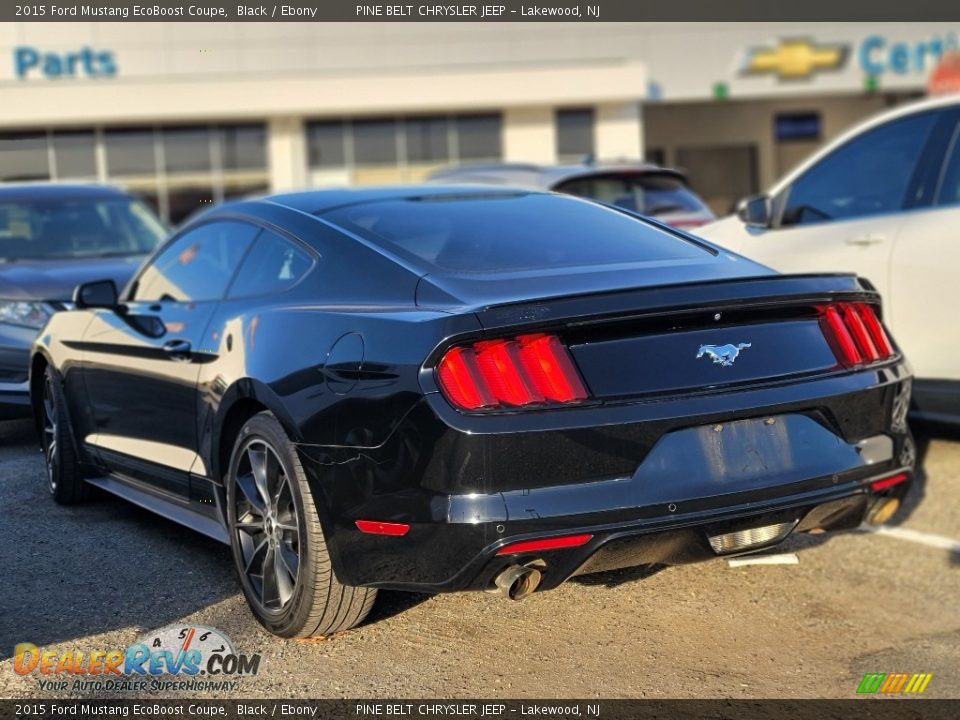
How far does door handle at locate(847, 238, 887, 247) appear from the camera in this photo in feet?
20.6

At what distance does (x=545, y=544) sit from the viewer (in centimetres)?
333

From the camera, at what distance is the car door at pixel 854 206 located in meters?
6.29

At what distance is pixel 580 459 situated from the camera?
11.1ft

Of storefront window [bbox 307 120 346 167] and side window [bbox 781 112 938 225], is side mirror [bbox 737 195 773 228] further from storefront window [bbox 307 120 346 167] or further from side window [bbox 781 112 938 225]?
storefront window [bbox 307 120 346 167]

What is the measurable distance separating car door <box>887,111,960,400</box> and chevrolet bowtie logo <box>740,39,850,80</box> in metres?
28.9

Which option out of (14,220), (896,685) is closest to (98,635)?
(896,685)

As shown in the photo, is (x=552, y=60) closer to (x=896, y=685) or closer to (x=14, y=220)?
(x=14, y=220)

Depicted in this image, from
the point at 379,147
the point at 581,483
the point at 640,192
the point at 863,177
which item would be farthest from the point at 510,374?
the point at 379,147

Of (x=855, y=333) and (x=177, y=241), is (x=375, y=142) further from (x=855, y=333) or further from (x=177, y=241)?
(x=855, y=333)

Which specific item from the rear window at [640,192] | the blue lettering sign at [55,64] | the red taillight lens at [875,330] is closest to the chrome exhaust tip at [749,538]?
the red taillight lens at [875,330]

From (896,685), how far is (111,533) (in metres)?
3.25

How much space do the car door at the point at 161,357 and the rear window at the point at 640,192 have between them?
4563mm

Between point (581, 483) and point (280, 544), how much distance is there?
3.72 feet

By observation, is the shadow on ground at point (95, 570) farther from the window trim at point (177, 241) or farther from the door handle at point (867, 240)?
the door handle at point (867, 240)
